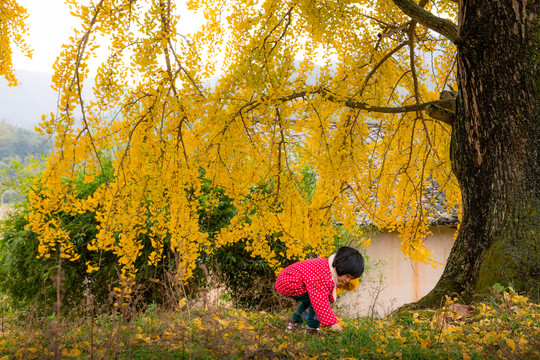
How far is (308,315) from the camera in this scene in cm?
380

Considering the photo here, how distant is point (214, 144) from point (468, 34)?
2420mm

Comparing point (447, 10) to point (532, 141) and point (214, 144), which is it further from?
point (214, 144)

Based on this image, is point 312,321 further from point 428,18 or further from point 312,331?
point 428,18

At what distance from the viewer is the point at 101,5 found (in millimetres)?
3693

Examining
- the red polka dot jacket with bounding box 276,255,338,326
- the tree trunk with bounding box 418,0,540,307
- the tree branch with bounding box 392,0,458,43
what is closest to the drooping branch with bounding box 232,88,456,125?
the tree trunk with bounding box 418,0,540,307

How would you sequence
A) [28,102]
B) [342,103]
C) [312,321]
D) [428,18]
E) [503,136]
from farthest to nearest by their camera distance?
[28,102], [428,18], [342,103], [503,136], [312,321]

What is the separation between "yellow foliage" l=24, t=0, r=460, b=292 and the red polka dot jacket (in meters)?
0.83

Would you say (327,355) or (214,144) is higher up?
(214,144)

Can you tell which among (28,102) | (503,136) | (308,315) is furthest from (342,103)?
(28,102)

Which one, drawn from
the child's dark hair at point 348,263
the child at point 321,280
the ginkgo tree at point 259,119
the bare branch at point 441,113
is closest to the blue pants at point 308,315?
the child at point 321,280

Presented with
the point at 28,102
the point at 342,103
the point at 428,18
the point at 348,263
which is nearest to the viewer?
the point at 348,263

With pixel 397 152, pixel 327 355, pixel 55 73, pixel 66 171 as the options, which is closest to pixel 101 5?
pixel 55 73

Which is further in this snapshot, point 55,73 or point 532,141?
point 532,141

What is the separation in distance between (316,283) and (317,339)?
40cm
